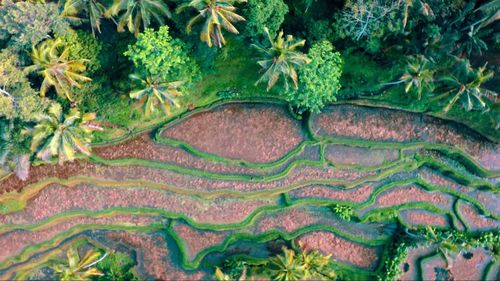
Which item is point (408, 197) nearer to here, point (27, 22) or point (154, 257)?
point (154, 257)

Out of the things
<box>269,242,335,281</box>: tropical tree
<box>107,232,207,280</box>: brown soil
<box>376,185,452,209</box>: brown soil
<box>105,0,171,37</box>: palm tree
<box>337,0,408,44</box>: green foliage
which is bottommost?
<box>107,232,207,280</box>: brown soil

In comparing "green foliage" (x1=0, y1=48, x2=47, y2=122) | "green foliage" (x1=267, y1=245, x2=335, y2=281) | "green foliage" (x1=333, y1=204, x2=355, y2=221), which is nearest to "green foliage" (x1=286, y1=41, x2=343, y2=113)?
"green foliage" (x1=333, y1=204, x2=355, y2=221)

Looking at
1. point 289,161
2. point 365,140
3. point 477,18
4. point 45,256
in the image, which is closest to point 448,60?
point 477,18

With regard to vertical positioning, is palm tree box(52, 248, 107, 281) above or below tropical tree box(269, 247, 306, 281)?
below

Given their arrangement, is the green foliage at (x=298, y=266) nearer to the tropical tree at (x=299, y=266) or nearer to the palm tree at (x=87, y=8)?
the tropical tree at (x=299, y=266)

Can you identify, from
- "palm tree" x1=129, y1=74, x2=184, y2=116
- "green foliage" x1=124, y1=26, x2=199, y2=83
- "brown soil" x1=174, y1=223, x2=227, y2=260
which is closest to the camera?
"green foliage" x1=124, y1=26, x2=199, y2=83

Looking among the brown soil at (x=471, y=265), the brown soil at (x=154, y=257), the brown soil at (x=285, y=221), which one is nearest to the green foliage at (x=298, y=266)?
the brown soil at (x=285, y=221)

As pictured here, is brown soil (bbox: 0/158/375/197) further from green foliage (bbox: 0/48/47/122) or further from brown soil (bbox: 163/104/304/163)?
green foliage (bbox: 0/48/47/122)
